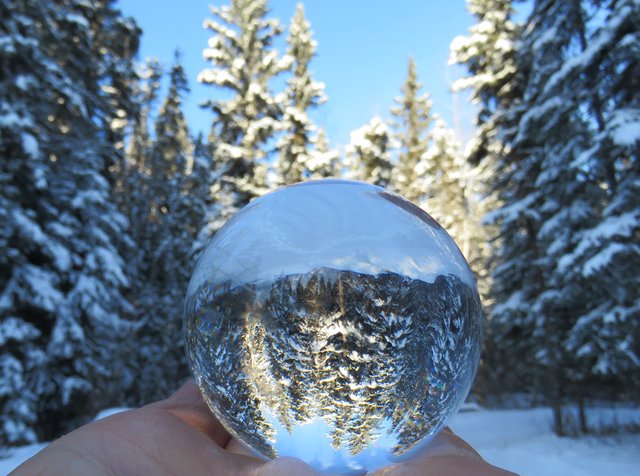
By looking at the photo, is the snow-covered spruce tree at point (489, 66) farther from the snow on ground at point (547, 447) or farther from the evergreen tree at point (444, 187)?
the evergreen tree at point (444, 187)

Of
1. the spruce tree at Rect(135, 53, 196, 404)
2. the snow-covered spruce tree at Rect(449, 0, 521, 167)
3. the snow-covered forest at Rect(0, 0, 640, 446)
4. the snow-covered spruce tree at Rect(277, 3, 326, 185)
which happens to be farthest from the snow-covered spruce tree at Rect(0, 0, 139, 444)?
the snow-covered spruce tree at Rect(449, 0, 521, 167)

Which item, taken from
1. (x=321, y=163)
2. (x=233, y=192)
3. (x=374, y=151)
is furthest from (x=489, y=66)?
(x=233, y=192)

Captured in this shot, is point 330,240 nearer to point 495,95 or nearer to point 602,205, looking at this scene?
point 602,205

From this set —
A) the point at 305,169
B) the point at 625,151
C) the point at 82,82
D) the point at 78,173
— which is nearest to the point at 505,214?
the point at 625,151

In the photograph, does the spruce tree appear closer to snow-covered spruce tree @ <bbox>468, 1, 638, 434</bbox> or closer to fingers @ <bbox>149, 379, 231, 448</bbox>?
snow-covered spruce tree @ <bbox>468, 1, 638, 434</bbox>

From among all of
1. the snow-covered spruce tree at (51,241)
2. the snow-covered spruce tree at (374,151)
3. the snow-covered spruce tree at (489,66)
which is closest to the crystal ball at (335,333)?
the snow-covered spruce tree at (51,241)

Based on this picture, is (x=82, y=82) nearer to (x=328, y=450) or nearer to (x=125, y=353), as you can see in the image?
(x=125, y=353)

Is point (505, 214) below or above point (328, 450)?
above
